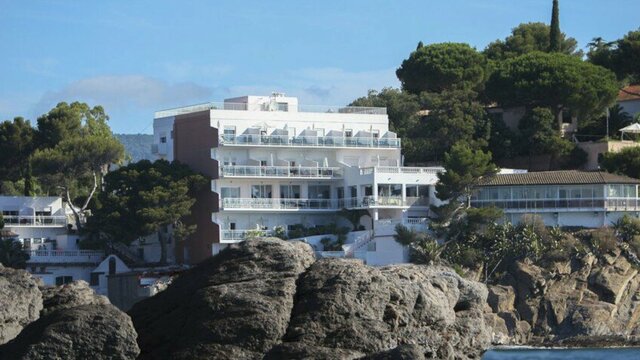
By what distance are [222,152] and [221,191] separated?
1.85 meters

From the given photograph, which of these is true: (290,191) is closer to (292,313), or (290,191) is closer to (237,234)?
(237,234)

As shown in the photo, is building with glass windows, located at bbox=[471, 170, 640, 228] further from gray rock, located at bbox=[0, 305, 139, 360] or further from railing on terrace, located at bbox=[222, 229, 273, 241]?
gray rock, located at bbox=[0, 305, 139, 360]

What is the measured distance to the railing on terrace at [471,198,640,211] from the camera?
73250 millimetres

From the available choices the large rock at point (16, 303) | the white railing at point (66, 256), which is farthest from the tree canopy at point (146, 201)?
the large rock at point (16, 303)

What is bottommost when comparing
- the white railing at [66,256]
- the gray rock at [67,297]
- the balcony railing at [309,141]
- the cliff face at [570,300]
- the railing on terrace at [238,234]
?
the cliff face at [570,300]

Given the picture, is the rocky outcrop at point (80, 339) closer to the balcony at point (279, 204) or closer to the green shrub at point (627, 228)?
the green shrub at point (627, 228)

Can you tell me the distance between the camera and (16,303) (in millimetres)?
27172

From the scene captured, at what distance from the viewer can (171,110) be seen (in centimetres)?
8369

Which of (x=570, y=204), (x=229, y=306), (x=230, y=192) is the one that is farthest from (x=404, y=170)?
(x=229, y=306)

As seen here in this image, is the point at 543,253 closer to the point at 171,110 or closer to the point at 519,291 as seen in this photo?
the point at 519,291

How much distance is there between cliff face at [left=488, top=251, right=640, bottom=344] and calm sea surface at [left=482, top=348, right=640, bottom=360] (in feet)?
14.2

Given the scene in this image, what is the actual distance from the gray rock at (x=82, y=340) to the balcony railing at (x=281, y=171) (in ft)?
177

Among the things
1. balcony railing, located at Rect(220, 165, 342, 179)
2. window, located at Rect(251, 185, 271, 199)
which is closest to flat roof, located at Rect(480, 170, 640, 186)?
balcony railing, located at Rect(220, 165, 342, 179)

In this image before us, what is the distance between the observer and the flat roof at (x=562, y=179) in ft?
241
